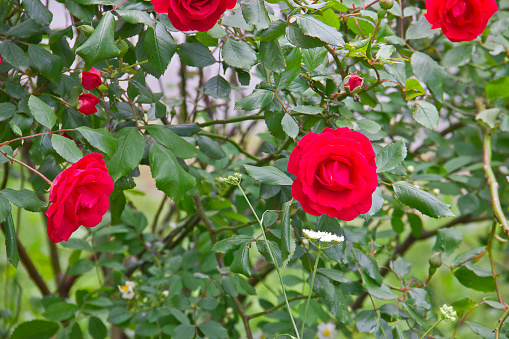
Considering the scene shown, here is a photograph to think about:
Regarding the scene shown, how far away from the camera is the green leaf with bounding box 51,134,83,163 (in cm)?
60

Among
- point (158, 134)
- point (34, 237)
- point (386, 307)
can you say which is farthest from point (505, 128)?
point (34, 237)

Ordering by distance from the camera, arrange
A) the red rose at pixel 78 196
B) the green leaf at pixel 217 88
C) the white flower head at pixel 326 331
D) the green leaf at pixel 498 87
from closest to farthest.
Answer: the red rose at pixel 78 196 < the green leaf at pixel 217 88 < the green leaf at pixel 498 87 < the white flower head at pixel 326 331

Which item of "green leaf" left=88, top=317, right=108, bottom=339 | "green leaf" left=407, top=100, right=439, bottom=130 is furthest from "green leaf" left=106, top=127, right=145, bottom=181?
"green leaf" left=88, top=317, right=108, bottom=339

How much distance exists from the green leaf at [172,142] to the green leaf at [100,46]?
0.15m

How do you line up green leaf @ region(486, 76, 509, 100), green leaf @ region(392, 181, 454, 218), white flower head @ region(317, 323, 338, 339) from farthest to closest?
white flower head @ region(317, 323, 338, 339)
green leaf @ region(486, 76, 509, 100)
green leaf @ region(392, 181, 454, 218)

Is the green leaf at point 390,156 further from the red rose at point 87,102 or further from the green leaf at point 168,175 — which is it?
the red rose at point 87,102

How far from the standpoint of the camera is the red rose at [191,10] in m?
0.58

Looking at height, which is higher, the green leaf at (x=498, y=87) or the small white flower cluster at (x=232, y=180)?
the small white flower cluster at (x=232, y=180)

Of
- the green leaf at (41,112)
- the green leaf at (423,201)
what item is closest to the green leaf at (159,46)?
the green leaf at (41,112)

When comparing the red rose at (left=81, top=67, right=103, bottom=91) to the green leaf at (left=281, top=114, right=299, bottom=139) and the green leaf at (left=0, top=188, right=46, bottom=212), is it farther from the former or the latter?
the green leaf at (left=281, top=114, right=299, bottom=139)

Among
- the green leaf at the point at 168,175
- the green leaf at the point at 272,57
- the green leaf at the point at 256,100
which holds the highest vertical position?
the green leaf at the point at 272,57

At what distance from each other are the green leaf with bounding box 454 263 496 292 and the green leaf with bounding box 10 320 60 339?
89 cm

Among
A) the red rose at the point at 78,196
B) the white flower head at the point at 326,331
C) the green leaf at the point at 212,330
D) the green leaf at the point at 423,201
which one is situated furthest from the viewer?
the white flower head at the point at 326,331

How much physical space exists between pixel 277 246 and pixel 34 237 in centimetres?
198
